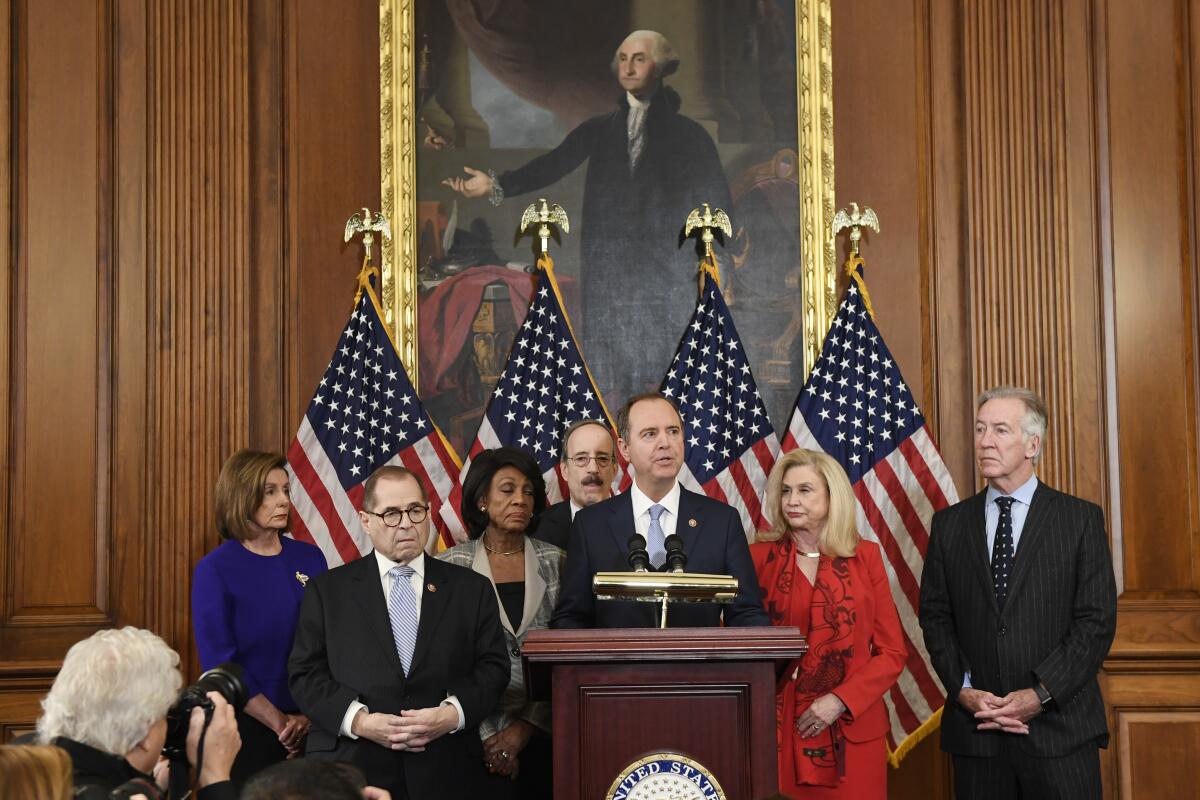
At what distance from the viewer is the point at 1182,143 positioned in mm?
6125

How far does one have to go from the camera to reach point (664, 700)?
344 centimetres

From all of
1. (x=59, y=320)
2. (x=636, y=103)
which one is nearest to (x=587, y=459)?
(x=636, y=103)

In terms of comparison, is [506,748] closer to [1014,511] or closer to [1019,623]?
A: [1019,623]

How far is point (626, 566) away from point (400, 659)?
28.5 inches

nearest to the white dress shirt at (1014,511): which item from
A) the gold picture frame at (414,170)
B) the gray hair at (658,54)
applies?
the gold picture frame at (414,170)

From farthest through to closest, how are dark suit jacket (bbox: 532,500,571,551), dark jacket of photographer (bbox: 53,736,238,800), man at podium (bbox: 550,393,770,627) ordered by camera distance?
dark suit jacket (bbox: 532,500,571,551) < man at podium (bbox: 550,393,770,627) < dark jacket of photographer (bbox: 53,736,238,800)

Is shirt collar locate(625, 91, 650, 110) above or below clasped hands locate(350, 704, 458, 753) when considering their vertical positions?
above

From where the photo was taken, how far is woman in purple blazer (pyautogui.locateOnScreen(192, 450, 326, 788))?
468cm

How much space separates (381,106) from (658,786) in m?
3.86

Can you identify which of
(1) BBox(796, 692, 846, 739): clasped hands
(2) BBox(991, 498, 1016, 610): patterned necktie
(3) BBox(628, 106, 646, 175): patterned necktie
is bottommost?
(1) BBox(796, 692, 846, 739): clasped hands

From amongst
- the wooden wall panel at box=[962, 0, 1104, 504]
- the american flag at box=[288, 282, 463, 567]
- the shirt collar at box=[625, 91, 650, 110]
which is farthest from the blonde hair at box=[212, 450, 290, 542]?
the wooden wall panel at box=[962, 0, 1104, 504]

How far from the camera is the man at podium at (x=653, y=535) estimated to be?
408 cm

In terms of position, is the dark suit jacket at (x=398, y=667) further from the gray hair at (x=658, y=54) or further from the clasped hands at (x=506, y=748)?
the gray hair at (x=658, y=54)

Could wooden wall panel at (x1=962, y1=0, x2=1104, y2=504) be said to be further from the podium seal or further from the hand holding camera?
the hand holding camera
